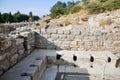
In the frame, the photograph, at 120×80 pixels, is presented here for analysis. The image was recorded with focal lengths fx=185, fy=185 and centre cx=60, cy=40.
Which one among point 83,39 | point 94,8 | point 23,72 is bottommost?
point 23,72

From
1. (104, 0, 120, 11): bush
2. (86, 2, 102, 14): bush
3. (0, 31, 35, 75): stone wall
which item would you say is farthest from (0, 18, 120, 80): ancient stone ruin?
(86, 2, 102, 14): bush

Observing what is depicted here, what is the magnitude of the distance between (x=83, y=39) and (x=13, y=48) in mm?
3074

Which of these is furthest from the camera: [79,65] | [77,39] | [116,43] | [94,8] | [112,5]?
[94,8]

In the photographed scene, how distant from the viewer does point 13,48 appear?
521 centimetres

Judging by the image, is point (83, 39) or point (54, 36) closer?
point (83, 39)

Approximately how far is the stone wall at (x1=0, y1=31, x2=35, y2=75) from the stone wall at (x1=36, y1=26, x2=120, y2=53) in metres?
0.77

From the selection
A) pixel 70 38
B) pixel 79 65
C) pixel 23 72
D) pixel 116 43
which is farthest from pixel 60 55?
pixel 23 72

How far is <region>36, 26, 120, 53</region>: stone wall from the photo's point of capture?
286 inches

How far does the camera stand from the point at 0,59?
4211 millimetres

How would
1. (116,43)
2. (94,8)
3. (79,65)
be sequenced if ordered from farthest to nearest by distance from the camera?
(94,8) < (116,43) < (79,65)

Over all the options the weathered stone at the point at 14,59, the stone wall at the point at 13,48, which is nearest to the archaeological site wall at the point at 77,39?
the stone wall at the point at 13,48

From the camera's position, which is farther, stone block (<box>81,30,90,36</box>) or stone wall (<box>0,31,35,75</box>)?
stone block (<box>81,30,90,36</box>)

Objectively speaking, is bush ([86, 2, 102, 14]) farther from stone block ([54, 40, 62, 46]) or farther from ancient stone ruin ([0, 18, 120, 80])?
stone block ([54, 40, 62, 46])

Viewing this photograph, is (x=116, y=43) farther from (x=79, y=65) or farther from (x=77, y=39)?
(x=79, y=65)
